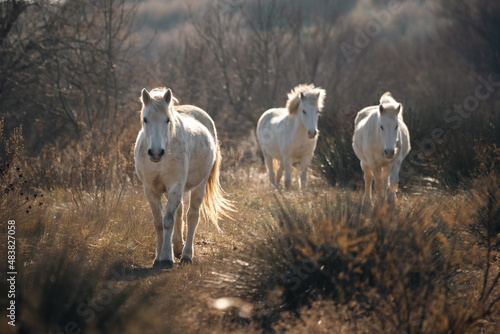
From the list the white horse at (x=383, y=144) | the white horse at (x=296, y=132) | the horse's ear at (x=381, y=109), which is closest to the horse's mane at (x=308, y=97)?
the white horse at (x=296, y=132)

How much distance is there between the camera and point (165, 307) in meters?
3.87

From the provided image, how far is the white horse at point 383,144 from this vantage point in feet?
25.9

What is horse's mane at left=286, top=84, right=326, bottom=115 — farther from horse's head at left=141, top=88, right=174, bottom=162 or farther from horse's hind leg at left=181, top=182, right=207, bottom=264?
horse's head at left=141, top=88, right=174, bottom=162

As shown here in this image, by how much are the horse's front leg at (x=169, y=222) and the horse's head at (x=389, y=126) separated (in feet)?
11.5

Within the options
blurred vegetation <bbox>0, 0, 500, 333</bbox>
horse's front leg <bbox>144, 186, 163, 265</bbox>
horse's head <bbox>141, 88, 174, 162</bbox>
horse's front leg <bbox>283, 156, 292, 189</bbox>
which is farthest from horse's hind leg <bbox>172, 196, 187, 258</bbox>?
horse's front leg <bbox>283, 156, 292, 189</bbox>

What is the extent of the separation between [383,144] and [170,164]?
3984mm

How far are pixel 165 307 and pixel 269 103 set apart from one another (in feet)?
48.1

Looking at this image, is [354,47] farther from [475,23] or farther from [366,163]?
[366,163]

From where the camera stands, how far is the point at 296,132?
10.5 m

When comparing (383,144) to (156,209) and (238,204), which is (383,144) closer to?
(238,204)

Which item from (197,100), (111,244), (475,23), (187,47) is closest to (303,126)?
(111,244)

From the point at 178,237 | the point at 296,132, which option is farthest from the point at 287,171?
the point at 178,237

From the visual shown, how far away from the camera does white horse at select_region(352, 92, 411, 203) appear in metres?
7.88

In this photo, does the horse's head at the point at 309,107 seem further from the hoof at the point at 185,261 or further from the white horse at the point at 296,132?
the hoof at the point at 185,261
